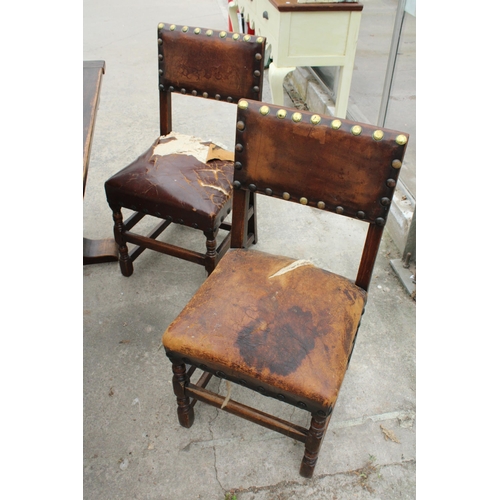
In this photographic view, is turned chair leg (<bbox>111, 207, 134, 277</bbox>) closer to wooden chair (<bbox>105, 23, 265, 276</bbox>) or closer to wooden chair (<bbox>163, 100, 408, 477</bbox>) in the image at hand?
wooden chair (<bbox>105, 23, 265, 276</bbox>)

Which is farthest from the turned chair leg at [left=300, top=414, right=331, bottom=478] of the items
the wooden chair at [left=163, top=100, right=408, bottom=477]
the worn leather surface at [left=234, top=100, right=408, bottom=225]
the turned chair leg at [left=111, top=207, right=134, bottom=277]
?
the turned chair leg at [left=111, top=207, right=134, bottom=277]

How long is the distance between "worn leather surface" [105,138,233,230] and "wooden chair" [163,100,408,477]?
0.33 m

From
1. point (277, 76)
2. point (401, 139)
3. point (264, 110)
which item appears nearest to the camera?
point (401, 139)

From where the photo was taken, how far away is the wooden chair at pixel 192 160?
178cm

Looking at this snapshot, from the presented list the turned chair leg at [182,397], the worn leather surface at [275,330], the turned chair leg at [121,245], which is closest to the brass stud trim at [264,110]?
the worn leather surface at [275,330]

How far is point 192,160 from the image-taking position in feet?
6.33

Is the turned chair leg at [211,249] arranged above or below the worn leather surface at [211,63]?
below

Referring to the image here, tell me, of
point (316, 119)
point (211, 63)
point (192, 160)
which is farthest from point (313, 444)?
point (211, 63)

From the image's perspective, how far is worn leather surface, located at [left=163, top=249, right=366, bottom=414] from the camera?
1.17 m

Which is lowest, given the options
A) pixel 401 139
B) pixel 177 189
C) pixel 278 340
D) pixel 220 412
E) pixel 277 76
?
pixel 220 412

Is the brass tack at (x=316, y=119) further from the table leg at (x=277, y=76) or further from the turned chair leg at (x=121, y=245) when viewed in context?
the table leg at (x=277, y=76)

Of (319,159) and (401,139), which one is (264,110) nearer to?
(319,159)

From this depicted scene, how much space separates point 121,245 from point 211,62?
3.00 feet

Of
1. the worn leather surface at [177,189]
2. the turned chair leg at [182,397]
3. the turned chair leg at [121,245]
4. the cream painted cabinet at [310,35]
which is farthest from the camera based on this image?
the cream painted cabinet at [310,35]
